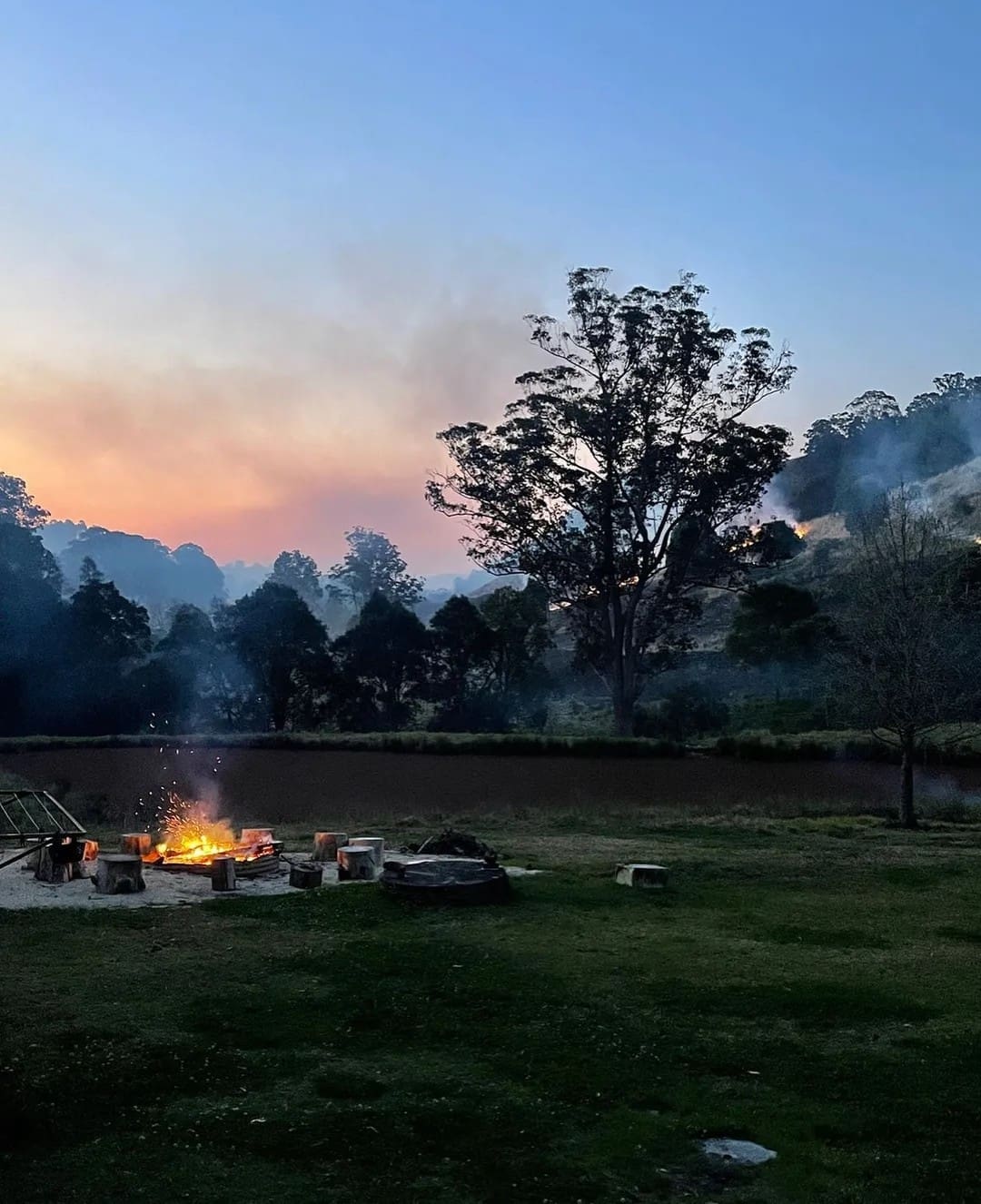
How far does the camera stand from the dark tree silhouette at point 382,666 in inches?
1818

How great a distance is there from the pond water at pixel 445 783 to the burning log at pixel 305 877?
8756 millimetres

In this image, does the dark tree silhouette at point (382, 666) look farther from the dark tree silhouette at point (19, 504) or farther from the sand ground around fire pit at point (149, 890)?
the dark tree silhouette at point (19, 504)

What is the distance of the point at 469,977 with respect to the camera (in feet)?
28.6

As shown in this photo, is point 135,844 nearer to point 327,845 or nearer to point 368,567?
point 327,845

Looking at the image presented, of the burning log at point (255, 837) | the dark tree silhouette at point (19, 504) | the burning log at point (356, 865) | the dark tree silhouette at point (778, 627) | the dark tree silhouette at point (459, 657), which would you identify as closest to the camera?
the burning log at point (356, 865)

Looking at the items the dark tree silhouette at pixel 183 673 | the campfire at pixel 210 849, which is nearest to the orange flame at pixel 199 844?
the campfire at pixel 210 849

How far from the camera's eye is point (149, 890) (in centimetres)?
1230

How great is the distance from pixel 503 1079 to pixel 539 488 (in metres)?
34.5

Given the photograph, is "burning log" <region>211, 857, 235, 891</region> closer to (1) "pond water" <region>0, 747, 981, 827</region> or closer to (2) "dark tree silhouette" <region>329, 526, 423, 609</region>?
(1) "pond water" <region>0, 747, 981, 827</region>

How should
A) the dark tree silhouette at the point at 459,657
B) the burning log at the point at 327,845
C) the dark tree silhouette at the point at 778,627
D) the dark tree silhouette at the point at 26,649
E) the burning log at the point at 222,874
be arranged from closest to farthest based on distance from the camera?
the burning log at the point at 222,874 → the burning log at the point at 327,845 → the dark tree silhouette at the point at 26,649 → the dark tree silhouette at the point at 459,657 → the dark tree silhouette at the point at 778,627

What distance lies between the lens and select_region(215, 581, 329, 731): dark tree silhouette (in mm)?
45281

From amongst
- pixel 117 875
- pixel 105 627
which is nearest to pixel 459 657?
pixel 105 627

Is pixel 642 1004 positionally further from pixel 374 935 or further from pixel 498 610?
pixel 498 610

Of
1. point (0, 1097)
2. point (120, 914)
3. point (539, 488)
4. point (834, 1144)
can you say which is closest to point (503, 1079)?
point (834, 1144)
